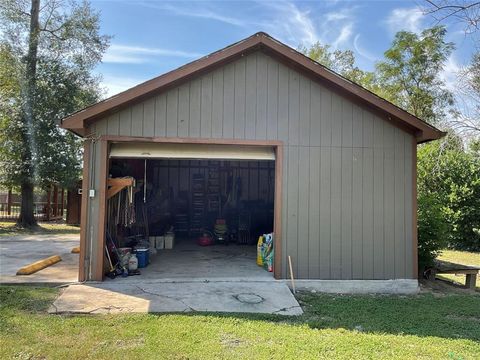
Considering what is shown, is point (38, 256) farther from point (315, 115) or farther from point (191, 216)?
point (315, 115)

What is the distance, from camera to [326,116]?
6.64 metres

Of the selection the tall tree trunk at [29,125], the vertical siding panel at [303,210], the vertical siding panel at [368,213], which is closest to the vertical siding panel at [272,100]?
the vertical siding panel at [303,210]

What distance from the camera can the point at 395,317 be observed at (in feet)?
16.9

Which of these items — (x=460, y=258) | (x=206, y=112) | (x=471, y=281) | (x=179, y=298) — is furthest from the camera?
(x=460, y=258)

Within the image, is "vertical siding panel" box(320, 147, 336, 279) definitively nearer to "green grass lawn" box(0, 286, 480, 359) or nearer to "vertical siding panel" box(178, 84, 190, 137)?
"green grass lawn" box(0, 286, 480, 359)

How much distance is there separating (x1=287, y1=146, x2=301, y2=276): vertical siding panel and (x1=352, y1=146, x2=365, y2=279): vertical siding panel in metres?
1.01

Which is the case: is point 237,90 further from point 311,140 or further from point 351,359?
point 351,359

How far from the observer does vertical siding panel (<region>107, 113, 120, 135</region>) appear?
626 centimetres

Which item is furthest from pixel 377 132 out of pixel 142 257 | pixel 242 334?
pixel 142 257

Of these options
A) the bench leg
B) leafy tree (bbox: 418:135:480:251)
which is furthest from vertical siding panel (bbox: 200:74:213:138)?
leafy tree (bbox: 418:135:480:251)

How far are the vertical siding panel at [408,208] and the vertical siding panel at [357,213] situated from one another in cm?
81

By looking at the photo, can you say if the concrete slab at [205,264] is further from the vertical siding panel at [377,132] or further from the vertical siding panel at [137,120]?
the vertical siding panel at [377,132]

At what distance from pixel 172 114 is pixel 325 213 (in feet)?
10.2

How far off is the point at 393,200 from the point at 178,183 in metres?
8.23
